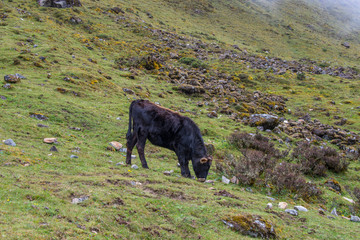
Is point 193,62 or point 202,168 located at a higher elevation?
point 202,168

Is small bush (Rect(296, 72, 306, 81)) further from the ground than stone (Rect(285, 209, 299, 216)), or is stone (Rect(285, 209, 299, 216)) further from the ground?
stone (Rect(285, 209, 299, 216))

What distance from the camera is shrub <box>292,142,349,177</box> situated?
13.2 metres

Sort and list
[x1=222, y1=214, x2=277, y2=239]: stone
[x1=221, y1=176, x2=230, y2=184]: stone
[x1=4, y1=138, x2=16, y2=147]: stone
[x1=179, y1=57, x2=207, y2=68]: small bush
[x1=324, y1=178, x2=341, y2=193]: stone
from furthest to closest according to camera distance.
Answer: [x1=179, y1=57, x2=207, y2=68]: small bush
[x1=324, y1=178, x2=341, y2=193]: stone
[x1=221, y1=176, x2=230, y2=184]: stone
[x1=4, y1=138, x2=16, y2=147]: stone
[x1=222, y1=214, x2=277, y2=239]: stone

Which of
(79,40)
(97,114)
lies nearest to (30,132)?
(97,114)

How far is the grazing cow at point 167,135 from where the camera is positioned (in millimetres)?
9758

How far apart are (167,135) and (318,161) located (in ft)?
29.0

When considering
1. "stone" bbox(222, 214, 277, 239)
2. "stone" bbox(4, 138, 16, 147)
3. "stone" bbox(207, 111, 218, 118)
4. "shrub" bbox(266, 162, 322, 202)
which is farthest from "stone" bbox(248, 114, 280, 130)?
"stone" bbox(4, 138, 16, 147)

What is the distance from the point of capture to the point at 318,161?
550 inches

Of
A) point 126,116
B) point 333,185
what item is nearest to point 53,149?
point 126,116

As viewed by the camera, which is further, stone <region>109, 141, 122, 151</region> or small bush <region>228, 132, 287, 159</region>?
small bush <region>228, 132, 287, 159</region>

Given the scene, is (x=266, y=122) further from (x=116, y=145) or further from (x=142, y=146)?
(x=142, y=146)

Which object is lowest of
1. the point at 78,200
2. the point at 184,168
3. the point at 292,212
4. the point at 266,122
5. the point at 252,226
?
the point at 266,122

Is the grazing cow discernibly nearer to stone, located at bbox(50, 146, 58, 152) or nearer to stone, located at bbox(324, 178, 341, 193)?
stone, located at bbox(50, 146, 58, 152)

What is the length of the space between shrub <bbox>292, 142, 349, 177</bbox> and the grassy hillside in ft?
1.21
